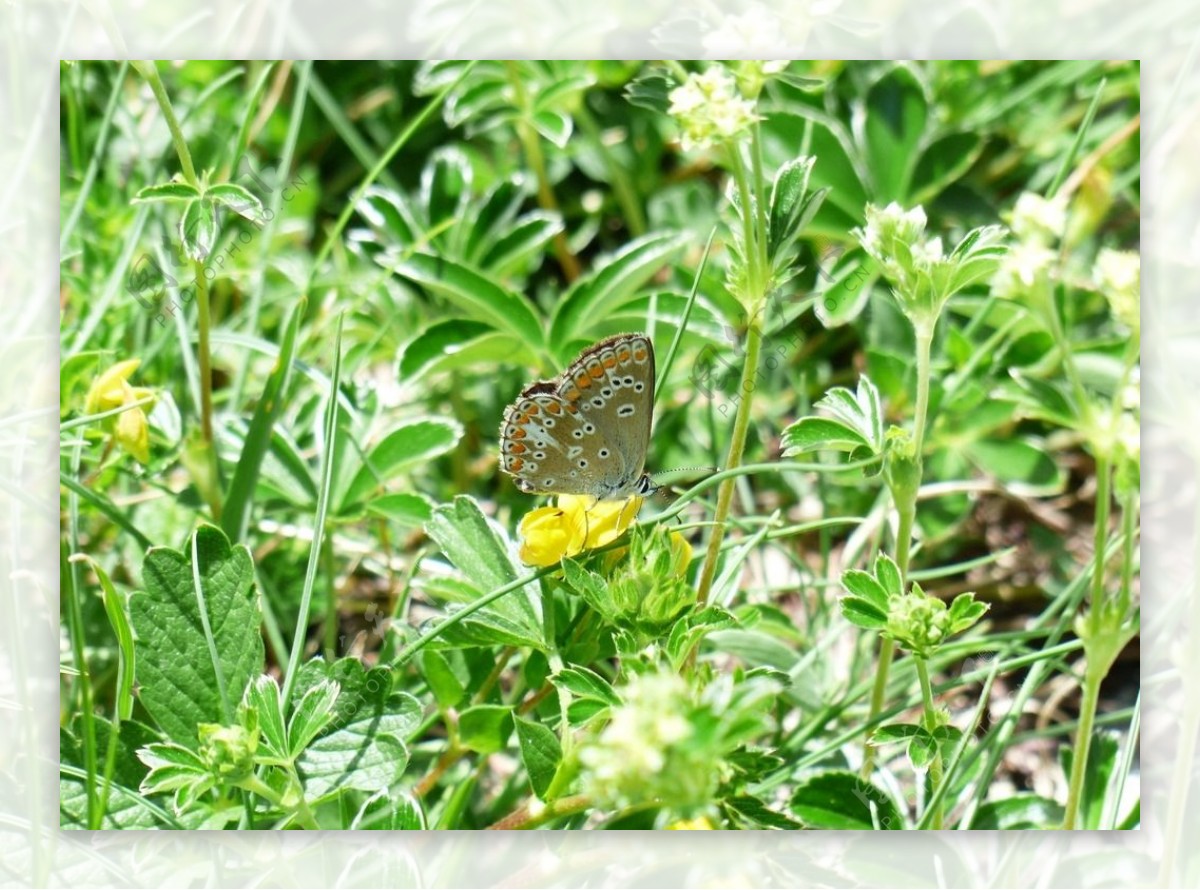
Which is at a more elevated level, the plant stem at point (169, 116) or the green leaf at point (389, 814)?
the plant stem at point (169, 116)

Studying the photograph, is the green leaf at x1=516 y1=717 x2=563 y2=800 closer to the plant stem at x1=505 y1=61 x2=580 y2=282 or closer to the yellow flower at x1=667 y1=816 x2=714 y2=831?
the yellow flower at x1=667 y1=816 x2=714 y2=831

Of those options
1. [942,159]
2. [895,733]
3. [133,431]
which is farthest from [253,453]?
[942,159]

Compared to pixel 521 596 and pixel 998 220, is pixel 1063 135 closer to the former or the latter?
pixel 998 220

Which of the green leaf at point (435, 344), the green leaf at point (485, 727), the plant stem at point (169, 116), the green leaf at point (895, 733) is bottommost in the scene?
the green leaf at point (485, 727)

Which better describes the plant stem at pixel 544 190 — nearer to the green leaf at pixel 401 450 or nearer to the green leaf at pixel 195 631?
the green leaf at pixel 401 450

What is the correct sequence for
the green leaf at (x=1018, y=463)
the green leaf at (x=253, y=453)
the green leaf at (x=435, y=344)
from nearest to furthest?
the green leaf at (x=253, y=453), the green leaf at (x=435, y=344), the green leaf at (x=1018, y=463)

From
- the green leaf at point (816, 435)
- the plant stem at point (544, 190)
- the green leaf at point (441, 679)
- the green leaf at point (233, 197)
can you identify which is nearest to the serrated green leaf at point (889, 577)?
the green leaf at point (816, 435)
